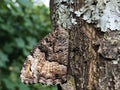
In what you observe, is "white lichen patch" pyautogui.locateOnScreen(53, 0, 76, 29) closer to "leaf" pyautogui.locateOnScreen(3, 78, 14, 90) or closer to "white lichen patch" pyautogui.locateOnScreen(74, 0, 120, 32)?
"white lichen patch" pyautogui.locateOnScreen(74, 0, 120, 32)

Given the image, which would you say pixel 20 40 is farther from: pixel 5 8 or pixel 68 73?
pixel 68 73

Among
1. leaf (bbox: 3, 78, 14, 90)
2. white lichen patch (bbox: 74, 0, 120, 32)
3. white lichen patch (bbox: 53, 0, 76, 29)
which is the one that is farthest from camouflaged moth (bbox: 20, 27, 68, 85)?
leaf (bbox: 3, 78, 14, 90)

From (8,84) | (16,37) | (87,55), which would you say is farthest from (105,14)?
(16,37)

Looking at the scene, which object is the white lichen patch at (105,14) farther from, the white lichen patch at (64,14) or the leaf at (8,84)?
the leaf at (8,84)

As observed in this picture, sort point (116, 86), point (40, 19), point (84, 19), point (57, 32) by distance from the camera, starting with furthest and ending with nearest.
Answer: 1. point (40, 19)
2. point (57, 32)
3. point (84, 19)
4. point (116, 86)

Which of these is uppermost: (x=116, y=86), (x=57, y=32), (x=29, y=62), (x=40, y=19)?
(x=40, y=19)

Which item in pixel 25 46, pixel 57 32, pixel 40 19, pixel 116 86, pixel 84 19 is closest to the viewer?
pixel 116 86

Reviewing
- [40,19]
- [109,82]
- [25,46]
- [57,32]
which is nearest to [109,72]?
[109,82]

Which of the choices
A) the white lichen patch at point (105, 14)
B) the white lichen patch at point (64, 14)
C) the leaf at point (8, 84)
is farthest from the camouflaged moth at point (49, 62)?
the leaf at point (8, 84)
